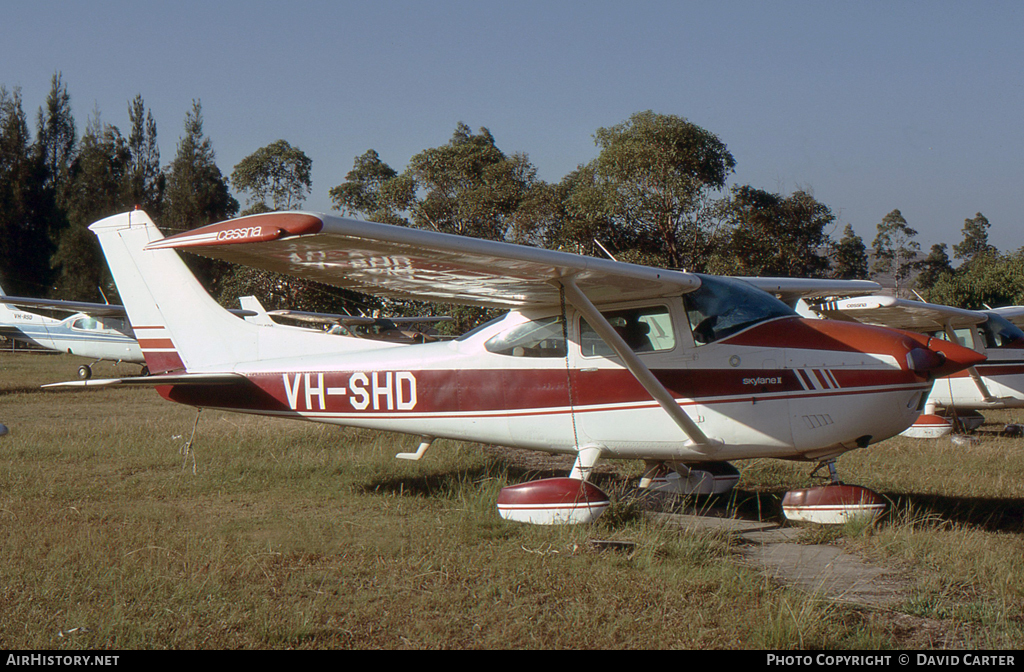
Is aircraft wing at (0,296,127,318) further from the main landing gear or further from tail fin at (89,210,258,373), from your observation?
the main landing gear

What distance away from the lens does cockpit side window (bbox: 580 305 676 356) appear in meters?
5.78

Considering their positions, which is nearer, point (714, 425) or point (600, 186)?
point (714, 425)

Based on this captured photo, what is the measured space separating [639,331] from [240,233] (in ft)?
10.5

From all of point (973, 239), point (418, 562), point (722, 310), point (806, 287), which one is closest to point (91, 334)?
point (806, 287)

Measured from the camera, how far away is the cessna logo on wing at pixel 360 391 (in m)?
6.66

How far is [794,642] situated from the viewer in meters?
3.30

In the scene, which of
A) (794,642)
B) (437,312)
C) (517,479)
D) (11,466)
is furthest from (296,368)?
(437,312)

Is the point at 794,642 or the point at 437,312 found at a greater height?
the point at 437,312

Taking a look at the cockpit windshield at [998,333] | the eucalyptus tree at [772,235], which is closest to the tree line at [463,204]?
the eucalyptus tree at [772,235]

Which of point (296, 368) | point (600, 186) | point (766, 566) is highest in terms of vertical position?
point (600, 186)

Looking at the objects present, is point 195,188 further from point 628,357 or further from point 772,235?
point 628,357

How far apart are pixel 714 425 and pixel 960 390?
837 centimetres

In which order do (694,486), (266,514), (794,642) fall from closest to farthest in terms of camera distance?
(794,642), (266,514), (694,486)

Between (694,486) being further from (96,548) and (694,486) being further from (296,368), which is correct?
(96,548)
